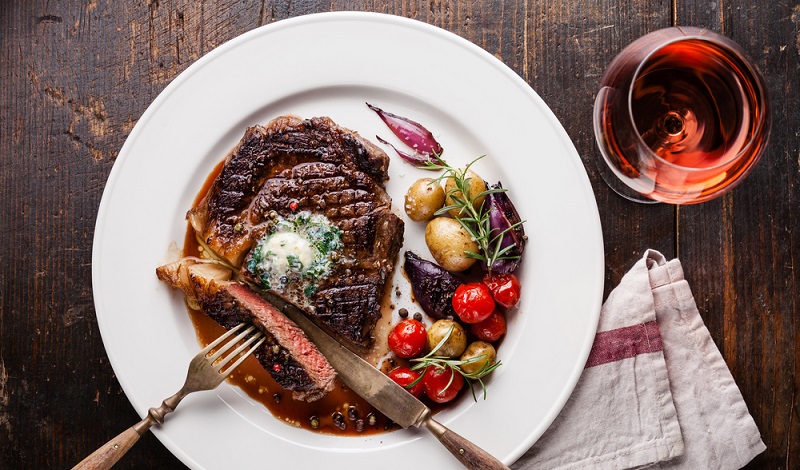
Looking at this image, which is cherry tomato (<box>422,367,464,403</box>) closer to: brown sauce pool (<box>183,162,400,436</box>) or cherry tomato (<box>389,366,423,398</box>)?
cherry tomato (<box>389,366,423,398</box>)

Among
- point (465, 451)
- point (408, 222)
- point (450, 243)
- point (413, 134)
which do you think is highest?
point (413, 134)

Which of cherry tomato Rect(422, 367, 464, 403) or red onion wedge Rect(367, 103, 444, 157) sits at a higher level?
red onion wedge Rect(367, 103, 444, 157)

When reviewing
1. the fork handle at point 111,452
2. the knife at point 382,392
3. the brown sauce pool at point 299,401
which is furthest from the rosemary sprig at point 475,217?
the fork handle at point 111,452

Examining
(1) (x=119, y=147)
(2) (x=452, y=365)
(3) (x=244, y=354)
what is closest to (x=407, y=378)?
(2) (x=452, y=365)

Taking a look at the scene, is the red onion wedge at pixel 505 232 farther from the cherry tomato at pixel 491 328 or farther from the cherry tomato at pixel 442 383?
the cherry tomato at pixel 442 383

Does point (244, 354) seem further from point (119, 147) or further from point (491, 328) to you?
point (119, 147)

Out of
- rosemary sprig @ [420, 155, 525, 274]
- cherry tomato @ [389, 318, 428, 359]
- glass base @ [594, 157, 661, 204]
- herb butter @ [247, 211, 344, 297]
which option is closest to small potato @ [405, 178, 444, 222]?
rosemary sprig @ [420, 155, 525, 274]
